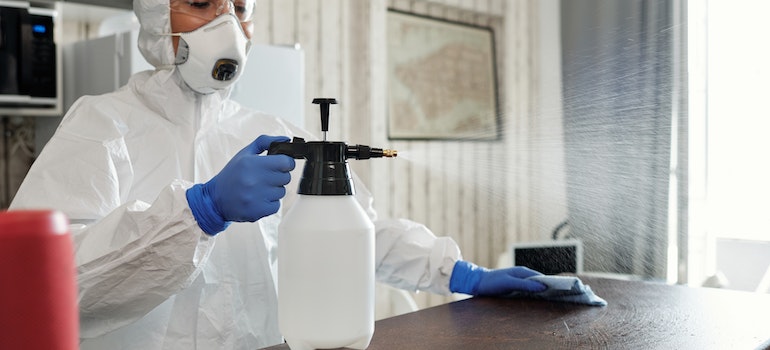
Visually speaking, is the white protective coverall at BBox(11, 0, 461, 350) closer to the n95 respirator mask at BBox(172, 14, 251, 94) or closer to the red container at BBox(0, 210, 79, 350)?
the n95 respirator mask at BBox(172, 14, 251, 94)

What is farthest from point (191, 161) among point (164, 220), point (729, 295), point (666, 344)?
point (729, 295)

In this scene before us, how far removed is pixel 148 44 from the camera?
1397 mm

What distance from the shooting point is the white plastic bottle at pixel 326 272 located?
0.72 m

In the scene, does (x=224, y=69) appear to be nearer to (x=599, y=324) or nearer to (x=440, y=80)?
(x=599, y=324)

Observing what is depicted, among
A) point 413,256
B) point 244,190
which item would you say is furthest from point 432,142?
point 244,190

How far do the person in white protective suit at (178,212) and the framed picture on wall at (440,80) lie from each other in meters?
1.88

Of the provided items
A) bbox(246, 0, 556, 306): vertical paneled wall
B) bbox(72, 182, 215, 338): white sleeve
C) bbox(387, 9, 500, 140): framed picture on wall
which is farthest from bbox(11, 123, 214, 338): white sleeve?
bbox(387, 9, 500, 140): framed picture on wall

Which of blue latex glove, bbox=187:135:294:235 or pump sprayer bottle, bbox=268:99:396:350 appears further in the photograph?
blue latex glove, bbox=187:135:294:235

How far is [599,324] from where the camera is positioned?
0.98 m

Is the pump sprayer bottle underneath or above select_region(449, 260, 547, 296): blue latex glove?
above

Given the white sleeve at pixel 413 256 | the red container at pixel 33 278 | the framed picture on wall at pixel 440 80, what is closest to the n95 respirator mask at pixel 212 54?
the white sleeve at pixel 413 256

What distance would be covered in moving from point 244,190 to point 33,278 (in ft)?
1.54

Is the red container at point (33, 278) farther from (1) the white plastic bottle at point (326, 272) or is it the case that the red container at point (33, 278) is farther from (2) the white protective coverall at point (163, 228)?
(2) the white protective coverall at point (163, 228)

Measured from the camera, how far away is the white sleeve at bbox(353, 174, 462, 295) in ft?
4.41
